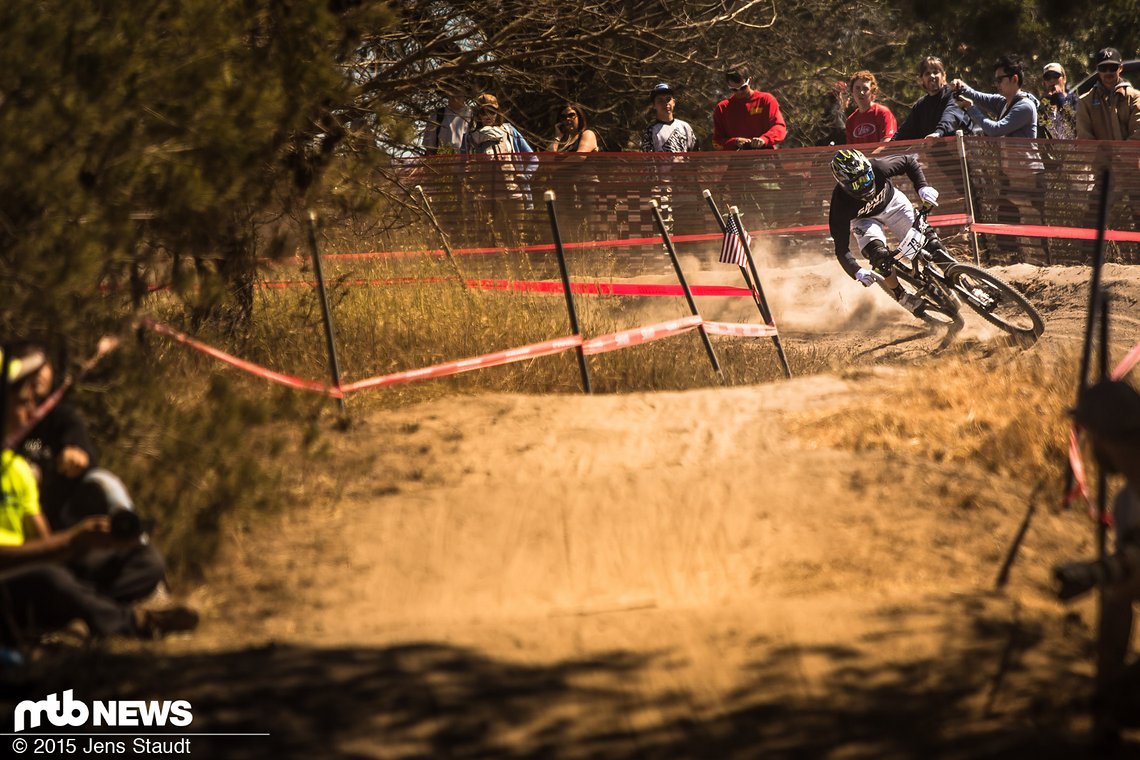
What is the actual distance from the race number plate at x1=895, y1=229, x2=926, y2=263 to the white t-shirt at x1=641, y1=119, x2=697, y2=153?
4.46 m

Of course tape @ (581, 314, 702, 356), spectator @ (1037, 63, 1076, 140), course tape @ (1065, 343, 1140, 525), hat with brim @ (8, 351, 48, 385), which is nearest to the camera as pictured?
hat with brim @ (8, 351, 48, 385)

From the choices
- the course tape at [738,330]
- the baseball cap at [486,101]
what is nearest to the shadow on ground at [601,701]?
the course tape at [738,330]

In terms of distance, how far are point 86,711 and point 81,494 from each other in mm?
1225

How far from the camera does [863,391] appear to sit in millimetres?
9148

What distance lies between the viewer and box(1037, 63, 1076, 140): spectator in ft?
51.0

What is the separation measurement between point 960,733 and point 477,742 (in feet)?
5.56

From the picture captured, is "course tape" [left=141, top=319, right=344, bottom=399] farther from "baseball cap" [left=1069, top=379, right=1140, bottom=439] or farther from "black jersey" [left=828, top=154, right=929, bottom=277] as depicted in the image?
"black jersey" [left=828, top=154, right=929, bottom=277]

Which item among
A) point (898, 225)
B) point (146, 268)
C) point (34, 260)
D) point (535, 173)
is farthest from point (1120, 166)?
point (34, 260)

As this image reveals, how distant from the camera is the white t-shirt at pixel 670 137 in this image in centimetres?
1641

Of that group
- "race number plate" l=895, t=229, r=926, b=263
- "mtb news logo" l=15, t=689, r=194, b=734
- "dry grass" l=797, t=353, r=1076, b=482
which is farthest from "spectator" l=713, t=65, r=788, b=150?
"mtb news logo" l=15, t=689, r=194, b=734

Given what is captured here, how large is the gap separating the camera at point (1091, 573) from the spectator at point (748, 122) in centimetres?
1223

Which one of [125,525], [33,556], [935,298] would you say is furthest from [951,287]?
[33,556]

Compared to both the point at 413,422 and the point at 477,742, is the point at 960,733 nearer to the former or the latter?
the point at 477,742

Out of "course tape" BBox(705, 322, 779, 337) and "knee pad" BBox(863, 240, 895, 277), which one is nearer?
"course tape" BBox(705, 322, 779, 337)
